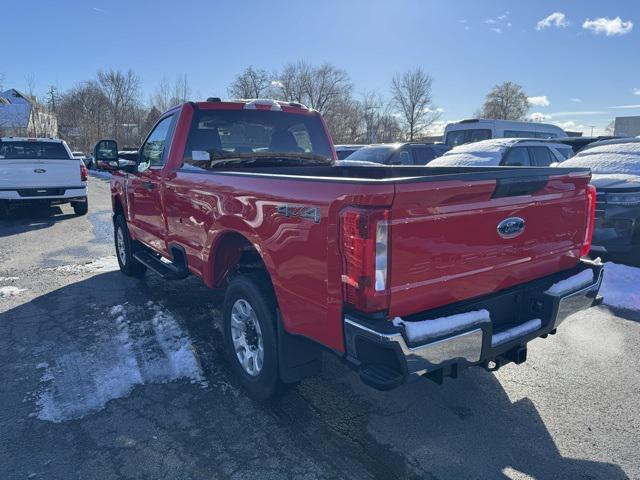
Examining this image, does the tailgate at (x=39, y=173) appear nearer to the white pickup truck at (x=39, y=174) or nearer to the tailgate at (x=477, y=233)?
the white pickup truck at (x=39, y=174)

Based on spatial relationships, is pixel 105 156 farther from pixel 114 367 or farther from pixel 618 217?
pixel 618 217

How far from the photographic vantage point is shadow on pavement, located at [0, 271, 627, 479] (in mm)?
2607

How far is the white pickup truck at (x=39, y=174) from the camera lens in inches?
445

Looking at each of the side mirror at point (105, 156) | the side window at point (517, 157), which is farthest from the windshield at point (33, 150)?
the side window at point (517, 157)

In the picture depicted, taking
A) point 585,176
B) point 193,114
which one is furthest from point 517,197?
point 193,114

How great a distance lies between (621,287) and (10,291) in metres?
8.00

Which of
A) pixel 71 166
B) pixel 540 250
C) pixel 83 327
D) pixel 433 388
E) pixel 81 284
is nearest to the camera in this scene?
pixel 540 250

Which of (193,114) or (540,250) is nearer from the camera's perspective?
(540,250)

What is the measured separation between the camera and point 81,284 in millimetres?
6332

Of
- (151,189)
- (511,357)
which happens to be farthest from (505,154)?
(511,357)

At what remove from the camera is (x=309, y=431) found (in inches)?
115

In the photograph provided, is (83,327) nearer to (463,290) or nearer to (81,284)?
(81,284)

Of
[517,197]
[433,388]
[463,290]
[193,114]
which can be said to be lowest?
[433,388]

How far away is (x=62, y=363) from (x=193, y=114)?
8.44 feet
